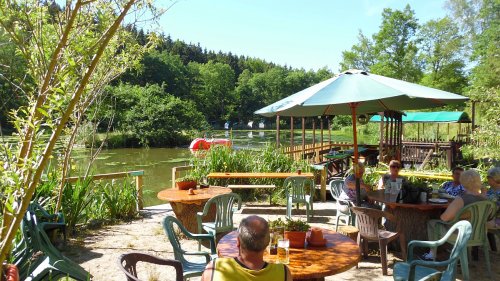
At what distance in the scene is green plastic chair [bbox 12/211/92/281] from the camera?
2.52 metres

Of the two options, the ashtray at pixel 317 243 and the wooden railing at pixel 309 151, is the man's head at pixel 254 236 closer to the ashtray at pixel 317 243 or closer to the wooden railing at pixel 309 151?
the ashtray at pixel 317 243

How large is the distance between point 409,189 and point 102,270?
11.2 feet

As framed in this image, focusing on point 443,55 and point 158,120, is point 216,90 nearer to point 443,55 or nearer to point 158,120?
point 158,120

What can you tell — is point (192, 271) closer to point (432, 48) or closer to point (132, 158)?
point (132, 158)

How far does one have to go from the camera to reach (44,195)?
196 inches

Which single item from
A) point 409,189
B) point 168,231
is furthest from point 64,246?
point 409,189

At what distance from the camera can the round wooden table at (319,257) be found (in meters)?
2.24

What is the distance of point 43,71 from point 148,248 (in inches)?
117

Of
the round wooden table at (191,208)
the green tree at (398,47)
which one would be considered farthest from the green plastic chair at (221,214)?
the green tree at (398,47)

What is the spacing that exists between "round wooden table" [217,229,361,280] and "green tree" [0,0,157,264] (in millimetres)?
1296

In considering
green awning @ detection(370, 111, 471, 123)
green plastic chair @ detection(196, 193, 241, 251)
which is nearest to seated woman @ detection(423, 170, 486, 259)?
green plastic chair @ detection(196, 193, 241, 251)

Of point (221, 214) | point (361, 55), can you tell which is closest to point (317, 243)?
point (221, 214)

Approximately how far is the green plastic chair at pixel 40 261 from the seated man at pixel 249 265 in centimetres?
120

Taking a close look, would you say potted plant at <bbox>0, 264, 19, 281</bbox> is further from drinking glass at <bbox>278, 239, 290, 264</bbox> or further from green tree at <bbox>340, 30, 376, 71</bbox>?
green tree at <bbox>340, 30, 376, 71</bbox>
